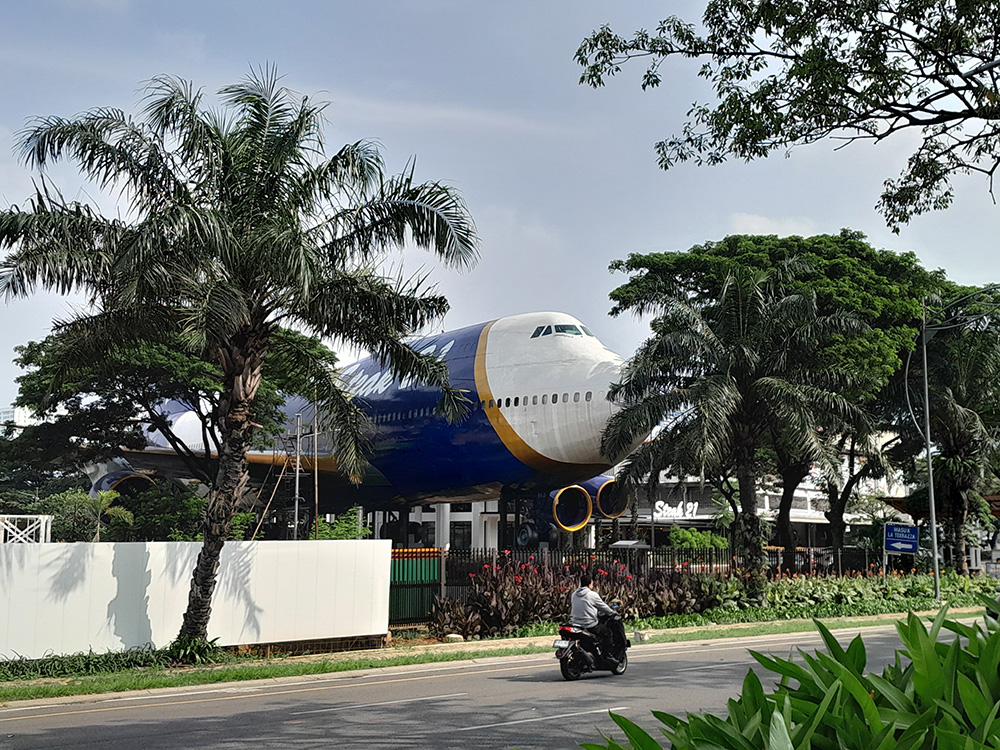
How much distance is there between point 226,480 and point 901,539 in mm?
19961

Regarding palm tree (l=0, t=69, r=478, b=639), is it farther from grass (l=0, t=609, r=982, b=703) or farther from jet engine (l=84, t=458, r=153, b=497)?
jet engine (l=84, t=458, r=153, b=497)

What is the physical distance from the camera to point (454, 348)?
100ft

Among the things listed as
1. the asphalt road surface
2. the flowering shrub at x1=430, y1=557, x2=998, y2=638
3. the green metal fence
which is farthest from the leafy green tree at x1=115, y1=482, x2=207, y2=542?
the asphalt road surface

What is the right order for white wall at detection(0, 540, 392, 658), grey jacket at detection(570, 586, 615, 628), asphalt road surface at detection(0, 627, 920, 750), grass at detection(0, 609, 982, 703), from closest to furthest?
1. asphalt road surface at detection(0, 627, 920, 750)
2. grass at detection(0, 609, 982, 703)
3. grey jacket at detection(570, 586, 615, 628)
4. white wall at detection(0, 540, 392, 658)

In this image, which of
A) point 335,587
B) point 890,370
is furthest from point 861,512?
point 335,587

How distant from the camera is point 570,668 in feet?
43.9

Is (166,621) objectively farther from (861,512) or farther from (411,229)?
(861,512)

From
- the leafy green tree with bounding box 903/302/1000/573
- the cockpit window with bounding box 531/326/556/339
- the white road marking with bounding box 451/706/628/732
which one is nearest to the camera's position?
the white road marking with bounding box 451/706/628/732

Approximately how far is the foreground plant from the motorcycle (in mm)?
10158

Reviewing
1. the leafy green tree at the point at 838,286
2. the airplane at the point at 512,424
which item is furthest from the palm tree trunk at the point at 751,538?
the airplane at the point at 512,424

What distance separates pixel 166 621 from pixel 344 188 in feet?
24.8

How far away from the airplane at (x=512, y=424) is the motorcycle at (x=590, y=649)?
1272 centimetres

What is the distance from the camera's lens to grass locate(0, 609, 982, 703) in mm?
12719

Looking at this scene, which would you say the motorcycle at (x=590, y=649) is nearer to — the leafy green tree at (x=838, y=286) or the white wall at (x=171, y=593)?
the white wall at (x=171, y=593)
